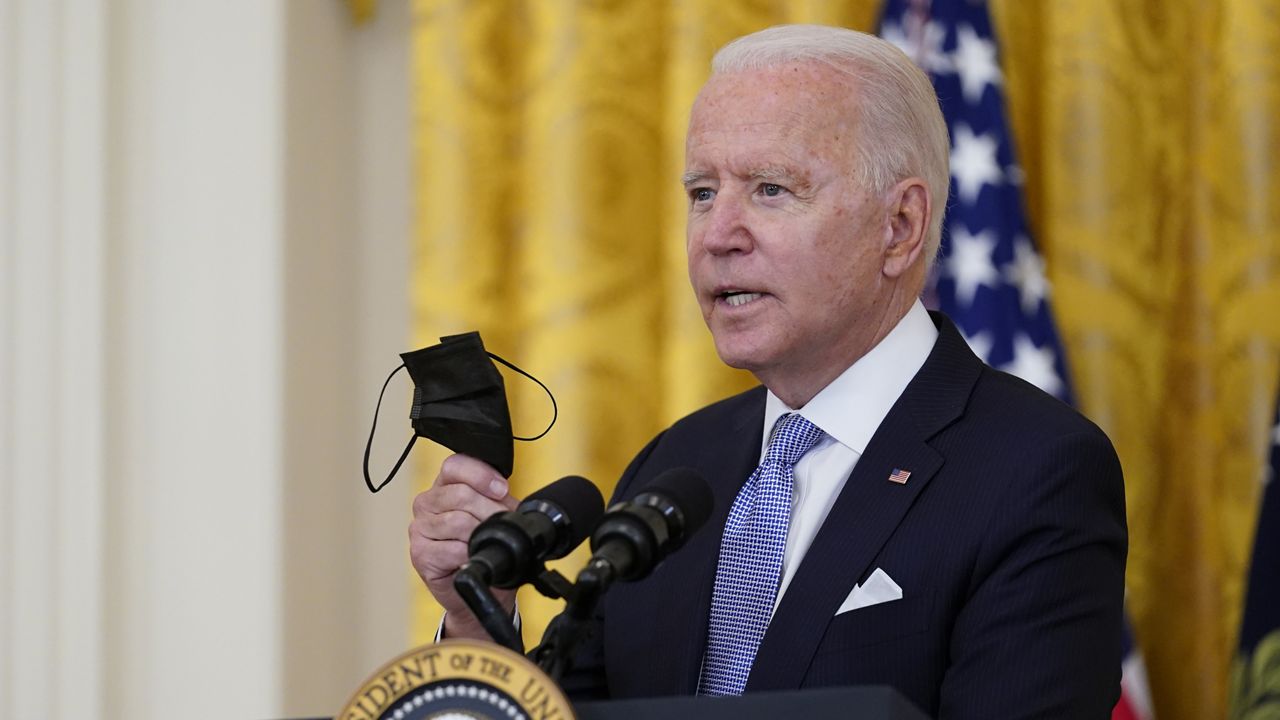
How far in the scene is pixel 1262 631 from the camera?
3.10 meters

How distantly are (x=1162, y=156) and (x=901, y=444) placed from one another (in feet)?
5.97

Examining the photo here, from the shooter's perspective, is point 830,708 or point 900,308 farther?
point 900,308

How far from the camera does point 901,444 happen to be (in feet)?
7.06

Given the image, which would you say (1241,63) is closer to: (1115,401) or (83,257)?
(1115,401)

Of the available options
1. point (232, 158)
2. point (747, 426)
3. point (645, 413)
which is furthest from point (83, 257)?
point (747, 426)

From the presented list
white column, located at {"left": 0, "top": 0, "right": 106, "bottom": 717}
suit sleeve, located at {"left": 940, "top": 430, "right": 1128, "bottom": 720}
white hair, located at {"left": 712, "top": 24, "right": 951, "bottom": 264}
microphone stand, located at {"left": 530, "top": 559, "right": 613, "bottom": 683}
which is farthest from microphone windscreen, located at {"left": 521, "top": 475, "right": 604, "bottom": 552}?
white column, located at {"left": 0, "top": 0, "right": 106, "bottom": 717}

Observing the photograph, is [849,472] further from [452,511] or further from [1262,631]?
[1262,631]

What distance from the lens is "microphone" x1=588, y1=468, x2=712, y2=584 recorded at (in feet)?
4.99

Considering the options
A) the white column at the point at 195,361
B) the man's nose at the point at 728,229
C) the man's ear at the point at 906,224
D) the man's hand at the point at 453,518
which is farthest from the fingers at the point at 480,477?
the white column at the point at 195,361

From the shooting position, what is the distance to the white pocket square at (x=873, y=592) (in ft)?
6.56

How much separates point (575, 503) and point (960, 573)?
0.58 m

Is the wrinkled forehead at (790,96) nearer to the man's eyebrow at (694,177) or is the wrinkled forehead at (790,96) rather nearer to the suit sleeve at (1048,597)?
the man's eyebrow at (694,177)

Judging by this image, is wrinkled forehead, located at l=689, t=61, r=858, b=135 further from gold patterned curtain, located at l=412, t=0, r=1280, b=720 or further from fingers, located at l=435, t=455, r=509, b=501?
gold patterned curtain, located at l=412, t=0, r=1280, b=720

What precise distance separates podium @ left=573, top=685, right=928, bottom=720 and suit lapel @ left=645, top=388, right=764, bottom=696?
64 centimetres
